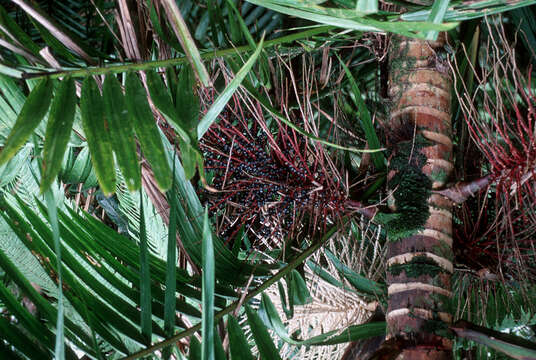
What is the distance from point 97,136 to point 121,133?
17 millimetres

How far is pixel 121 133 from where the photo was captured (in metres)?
0.44

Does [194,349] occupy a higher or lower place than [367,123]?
lower

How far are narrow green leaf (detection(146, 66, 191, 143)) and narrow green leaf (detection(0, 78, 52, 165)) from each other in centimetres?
8

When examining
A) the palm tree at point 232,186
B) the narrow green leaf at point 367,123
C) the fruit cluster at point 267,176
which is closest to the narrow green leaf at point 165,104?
the palm tree at point 232,186

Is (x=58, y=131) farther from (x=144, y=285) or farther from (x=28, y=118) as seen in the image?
(x=144, y=285)

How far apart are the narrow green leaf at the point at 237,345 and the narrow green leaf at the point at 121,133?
0.18m

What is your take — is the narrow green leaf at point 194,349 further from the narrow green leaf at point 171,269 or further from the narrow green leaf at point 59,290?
the narrow green leaf at point 59,290

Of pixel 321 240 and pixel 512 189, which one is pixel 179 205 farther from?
pixel 512 189

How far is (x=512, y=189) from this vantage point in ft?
1.93

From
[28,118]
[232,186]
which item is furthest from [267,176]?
[28,118]

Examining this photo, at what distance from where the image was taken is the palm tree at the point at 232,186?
0.45 metres

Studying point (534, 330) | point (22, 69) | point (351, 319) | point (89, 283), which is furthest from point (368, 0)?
point (534, 330)

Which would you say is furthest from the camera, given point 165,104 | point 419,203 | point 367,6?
point 419,203

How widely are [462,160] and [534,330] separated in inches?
14.2
